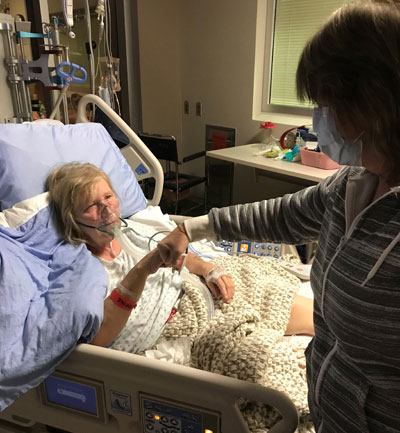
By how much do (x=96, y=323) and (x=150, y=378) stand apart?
0.21m

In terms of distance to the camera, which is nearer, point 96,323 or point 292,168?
point 96,323

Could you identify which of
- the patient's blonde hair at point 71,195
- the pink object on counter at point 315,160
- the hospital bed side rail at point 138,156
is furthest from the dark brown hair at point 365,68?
the pink object on counter at point 315,160

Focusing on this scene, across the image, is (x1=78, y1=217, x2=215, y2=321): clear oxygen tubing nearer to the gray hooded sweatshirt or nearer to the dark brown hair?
the gray hooded sweatshirt

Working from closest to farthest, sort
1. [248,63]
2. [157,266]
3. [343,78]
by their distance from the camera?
1. [343,78]
2. [157,266]
3. [248,63]

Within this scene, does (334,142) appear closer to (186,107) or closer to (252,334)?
(252,334)

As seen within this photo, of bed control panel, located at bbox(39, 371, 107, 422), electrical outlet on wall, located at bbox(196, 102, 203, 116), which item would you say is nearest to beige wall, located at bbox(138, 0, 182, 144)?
electrical outlet on wall, located at bbox(196, 102, 203, 116)

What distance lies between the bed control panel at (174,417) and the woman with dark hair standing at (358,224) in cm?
24

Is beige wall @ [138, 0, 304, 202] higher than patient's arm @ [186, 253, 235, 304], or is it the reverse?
beige wall @ [138, 0, 304, 202]

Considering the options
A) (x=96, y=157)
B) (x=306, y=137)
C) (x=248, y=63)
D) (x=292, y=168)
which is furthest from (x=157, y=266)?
(x=248, y=63)

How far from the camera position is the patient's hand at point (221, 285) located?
4.56 feet

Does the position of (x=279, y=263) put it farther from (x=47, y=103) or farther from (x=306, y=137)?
(x=47, y=103)

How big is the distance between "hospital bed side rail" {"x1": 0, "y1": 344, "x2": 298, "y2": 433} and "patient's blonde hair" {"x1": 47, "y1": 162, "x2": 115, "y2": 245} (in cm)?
50

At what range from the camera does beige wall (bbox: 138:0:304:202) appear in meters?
3.44

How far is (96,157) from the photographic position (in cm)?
171
